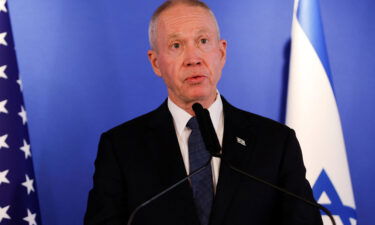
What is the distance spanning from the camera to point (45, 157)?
2.35 metres

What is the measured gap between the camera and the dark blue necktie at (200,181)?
1.41 m

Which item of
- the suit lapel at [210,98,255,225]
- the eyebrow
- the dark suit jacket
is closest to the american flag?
the dark suit jacket

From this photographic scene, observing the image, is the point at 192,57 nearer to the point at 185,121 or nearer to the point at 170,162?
the point at 185,121

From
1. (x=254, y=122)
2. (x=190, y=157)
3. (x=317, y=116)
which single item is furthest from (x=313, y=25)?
(x=190, y=157)

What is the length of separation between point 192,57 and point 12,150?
0.91 m

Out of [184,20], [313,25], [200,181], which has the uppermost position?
[313,25]

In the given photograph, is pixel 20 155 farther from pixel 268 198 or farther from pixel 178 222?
pixel 268 198

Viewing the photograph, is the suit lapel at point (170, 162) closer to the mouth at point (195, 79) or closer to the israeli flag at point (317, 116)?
the mouth at point (195, 79)

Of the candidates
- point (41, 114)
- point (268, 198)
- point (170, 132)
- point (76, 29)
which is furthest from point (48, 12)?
point (268, 198)

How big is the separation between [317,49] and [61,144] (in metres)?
1.38

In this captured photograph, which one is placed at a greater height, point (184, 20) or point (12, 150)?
point (184, 20)

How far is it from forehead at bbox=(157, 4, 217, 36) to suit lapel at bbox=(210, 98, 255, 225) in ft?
0.93

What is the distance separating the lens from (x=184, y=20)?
1.57 m

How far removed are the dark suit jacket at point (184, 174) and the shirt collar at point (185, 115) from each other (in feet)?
0.08
